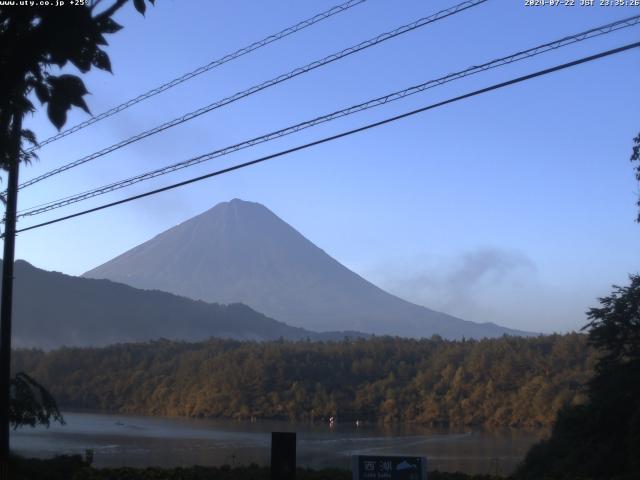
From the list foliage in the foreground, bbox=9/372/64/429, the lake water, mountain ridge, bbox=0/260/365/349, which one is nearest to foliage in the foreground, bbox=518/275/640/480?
the lake water

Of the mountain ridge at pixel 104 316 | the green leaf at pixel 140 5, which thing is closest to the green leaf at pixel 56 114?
the green leaf at pixel 140 5

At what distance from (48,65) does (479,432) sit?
30948 millimetres

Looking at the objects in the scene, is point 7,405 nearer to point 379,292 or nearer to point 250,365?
point 250,365

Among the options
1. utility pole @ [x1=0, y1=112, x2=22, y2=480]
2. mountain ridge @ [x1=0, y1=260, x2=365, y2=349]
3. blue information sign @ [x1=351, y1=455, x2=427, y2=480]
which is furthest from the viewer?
mountain ridge @ [x1=0, y1=260, x2=365, y2=349]

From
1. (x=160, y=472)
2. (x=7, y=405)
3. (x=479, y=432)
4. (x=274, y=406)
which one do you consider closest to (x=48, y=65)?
(x=160, y=472)

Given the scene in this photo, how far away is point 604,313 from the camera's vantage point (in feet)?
70.8

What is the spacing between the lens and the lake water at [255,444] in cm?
2128

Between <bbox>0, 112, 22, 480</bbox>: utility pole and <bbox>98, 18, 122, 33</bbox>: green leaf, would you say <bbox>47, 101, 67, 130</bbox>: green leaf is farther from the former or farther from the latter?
<bbox>0, 112, 22, 480</bbox>: utility pole

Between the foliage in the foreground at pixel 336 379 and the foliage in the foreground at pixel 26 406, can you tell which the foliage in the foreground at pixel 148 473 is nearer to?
the foliage in the foreground at pixel 26 406

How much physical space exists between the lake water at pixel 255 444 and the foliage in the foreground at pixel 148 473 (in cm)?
368

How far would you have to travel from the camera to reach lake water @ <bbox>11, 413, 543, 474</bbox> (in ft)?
69.8

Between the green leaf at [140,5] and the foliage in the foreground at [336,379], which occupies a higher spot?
the green leaf at [140,5]

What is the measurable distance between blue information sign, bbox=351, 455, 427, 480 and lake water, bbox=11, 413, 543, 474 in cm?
833

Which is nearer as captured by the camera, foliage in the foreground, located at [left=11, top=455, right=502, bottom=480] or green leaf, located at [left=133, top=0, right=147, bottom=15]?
green leaf, located at [left=133, top=0, right=147, bottom=15]
